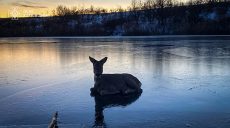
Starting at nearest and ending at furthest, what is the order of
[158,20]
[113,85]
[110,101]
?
A: [110,101] < [113,85] < [158,20]

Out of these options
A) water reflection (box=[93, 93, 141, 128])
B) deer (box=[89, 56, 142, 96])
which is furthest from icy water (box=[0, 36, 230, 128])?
deer (box=[89, 56, 142, 96])

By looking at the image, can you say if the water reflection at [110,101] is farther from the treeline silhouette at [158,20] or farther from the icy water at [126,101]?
the treeline silhouette at [158,20]

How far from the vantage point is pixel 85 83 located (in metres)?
11.3

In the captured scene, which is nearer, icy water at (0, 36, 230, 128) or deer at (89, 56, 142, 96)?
icy water at (0, 36, 230, 128)

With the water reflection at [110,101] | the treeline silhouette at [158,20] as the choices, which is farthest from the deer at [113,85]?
the treeline silhouette at [158,20]

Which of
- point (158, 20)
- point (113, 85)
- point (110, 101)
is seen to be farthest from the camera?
point (158, 20)

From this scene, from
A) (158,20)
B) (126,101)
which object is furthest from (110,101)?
(158,20)

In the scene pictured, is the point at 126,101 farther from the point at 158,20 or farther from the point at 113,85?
the point at 158,20

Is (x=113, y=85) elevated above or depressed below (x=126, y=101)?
above

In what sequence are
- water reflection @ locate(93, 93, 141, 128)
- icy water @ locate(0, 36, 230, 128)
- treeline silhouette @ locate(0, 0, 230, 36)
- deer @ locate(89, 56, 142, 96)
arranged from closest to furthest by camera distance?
icy water @ locate(0, 36, 230, 128), water reflection @ locate(93, 93, 141, 128), deer @ locate(89, 56, 142, 96), treeline silhouette @ locate(0, 0, 230, 36)

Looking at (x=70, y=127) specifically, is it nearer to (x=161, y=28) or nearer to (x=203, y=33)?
(x=203, y=33)

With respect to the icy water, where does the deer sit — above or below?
above

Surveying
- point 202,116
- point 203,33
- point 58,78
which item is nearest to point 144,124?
point 202,116

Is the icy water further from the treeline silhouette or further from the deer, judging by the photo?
the treeline silhouette
